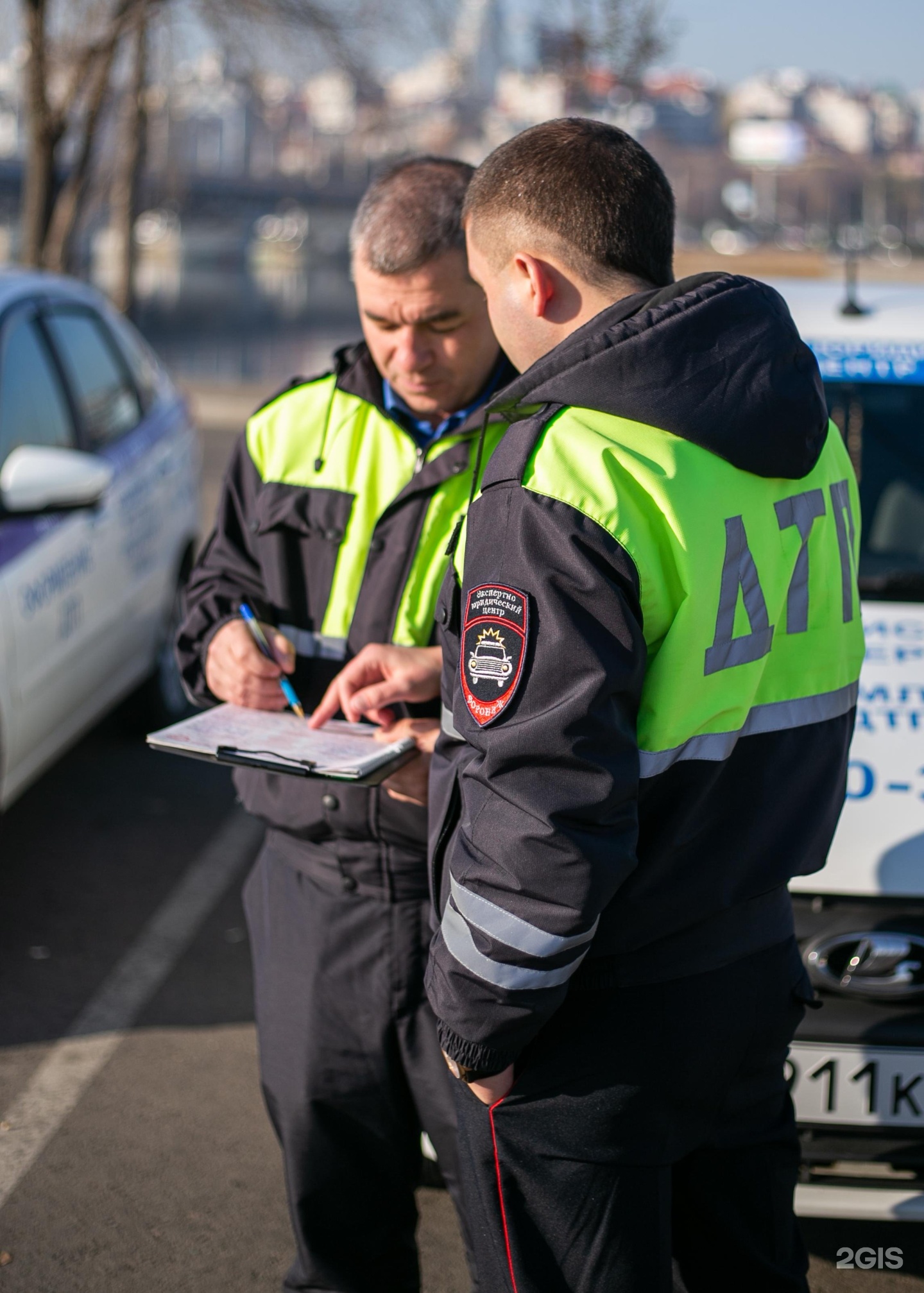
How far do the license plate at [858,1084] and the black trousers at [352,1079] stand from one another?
635 millimetres

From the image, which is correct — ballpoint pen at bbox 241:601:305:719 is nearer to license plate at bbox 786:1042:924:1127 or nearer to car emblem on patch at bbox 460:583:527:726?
car emblem on patch at bbox 460:583:527:726

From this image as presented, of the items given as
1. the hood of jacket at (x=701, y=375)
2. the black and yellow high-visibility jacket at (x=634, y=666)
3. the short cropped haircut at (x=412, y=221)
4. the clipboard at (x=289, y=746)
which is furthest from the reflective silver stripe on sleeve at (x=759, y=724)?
the short cropped haircut at (x=412, y=221)

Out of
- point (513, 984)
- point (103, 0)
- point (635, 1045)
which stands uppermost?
point (103, 0)

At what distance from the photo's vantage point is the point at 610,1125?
1588mm

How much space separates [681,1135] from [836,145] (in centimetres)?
12827

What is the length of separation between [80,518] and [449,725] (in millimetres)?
2952

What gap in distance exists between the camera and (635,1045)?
5.24ft

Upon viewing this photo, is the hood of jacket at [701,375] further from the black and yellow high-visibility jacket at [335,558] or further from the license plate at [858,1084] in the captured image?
the license plate at [858,1084]

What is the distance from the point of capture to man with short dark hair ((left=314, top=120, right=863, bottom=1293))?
4.74ft

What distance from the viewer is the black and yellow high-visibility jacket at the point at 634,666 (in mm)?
1435

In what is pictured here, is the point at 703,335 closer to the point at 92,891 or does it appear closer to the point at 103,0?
the point at 92,891

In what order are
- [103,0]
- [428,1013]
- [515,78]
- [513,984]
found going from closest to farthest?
[513,984], [428,1013], [103,0], [515,78]

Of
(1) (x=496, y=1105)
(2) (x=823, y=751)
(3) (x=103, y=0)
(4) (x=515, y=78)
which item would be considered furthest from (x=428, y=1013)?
(4) (x=515, y=78)

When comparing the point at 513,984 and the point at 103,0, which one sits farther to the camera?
the point at 103,0
